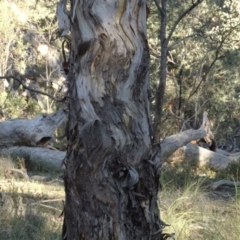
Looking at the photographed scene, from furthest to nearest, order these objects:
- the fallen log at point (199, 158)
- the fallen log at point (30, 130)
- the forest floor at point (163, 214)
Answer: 1. the fallen log at point (199, 158)
2. the fallen log at point (30, 130)
3. the forest floor at point (163, 214)

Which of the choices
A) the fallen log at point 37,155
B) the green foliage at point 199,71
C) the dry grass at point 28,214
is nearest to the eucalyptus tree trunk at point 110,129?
the dry grass at point 28,214

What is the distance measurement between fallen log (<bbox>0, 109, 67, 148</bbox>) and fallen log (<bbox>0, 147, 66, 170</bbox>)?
138mm

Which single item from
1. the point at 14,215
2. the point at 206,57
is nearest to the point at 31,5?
the point at 206,57

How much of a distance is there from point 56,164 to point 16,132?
879mm

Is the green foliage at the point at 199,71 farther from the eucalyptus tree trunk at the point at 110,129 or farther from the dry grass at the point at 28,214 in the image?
the eucalyptus tree trunk at the point at 110,129

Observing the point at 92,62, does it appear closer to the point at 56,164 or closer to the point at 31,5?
the point at 56,164

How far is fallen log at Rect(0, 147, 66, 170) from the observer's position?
402 inches

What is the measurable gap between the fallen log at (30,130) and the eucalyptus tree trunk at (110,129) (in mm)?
6270

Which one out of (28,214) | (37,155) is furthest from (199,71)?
(28,214)

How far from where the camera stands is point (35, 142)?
10258mm

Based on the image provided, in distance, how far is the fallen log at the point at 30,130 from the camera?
9.99m

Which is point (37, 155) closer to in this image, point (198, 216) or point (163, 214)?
point (163, 214)

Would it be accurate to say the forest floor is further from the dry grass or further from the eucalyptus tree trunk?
the eucalyptus tree trunk

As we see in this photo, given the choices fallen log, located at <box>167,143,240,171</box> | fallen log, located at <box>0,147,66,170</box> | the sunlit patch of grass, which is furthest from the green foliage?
the sunlit patch of grass
